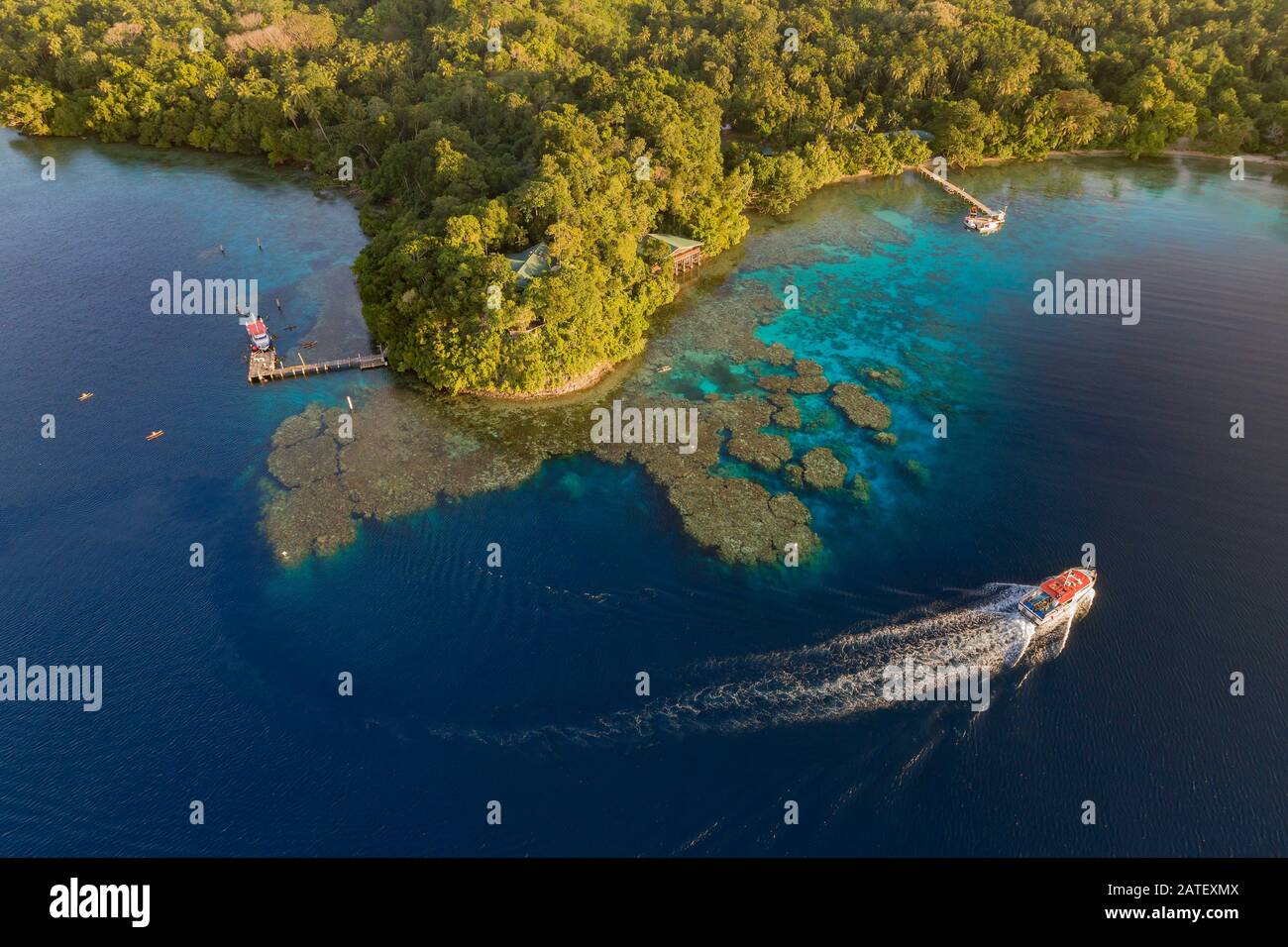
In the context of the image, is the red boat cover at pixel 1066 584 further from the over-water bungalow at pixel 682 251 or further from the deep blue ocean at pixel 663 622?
the over-water bungalow at pixel 682 251

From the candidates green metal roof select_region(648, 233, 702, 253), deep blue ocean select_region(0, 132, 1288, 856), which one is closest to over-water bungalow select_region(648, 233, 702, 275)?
green metal roof select_region(648, 233, 702, 253)

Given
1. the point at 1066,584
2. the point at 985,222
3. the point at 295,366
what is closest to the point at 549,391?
the point at 295,366

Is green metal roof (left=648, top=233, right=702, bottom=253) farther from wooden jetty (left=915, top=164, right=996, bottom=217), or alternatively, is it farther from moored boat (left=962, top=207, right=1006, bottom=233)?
wooden jetty (left=915, top=164, right=996, bottom=217)

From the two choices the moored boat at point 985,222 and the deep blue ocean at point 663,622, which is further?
the moored boat at point 985,222

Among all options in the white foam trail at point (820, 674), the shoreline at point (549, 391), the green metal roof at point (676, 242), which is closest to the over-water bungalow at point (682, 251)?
the green metal roof at point (676, 242)

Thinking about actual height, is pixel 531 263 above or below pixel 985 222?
below

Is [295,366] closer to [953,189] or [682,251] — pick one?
[682,251]
